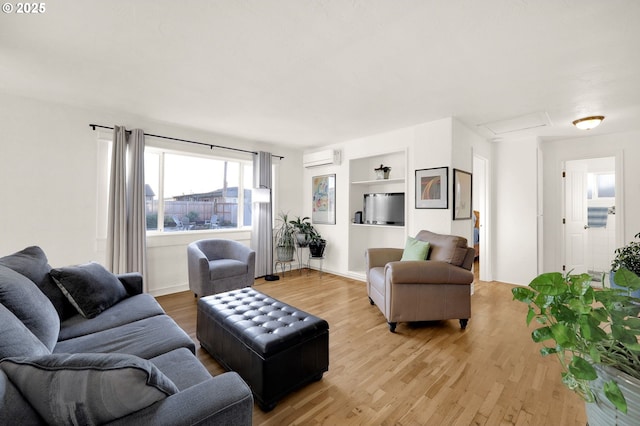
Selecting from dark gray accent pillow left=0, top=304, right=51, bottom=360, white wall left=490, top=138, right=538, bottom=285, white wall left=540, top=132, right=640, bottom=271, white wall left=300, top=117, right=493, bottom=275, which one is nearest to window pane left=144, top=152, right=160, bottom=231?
white wall left=300, top=117, right=493, bottom=275

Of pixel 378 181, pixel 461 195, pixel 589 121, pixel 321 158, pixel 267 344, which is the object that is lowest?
pixel 267 344

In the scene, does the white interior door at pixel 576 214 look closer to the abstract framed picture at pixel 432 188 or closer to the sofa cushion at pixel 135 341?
the abstract framed picture at pixel 432 188

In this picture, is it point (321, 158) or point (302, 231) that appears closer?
point (321, 158)

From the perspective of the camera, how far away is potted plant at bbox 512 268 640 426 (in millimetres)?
499

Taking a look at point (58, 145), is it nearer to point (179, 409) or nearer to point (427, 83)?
point (179, 409)

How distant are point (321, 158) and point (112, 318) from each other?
3901mm

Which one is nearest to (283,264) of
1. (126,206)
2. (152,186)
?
(152,186)

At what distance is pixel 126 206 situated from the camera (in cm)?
350

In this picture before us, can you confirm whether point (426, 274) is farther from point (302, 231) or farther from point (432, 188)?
point (302, 231)

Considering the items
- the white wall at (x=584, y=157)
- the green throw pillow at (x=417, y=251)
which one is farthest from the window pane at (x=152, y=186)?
the white wall at (x=584, y=157)

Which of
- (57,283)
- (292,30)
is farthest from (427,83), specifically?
(57,283)

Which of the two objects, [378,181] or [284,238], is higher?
[378,181]

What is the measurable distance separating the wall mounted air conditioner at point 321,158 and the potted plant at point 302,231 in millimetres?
1114

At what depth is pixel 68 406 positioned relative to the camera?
71 cm
